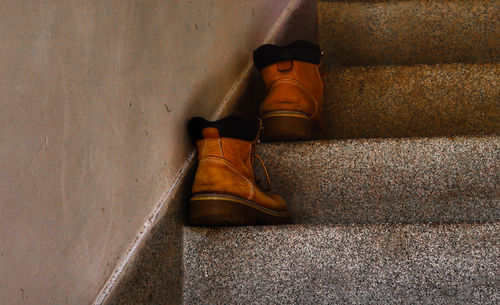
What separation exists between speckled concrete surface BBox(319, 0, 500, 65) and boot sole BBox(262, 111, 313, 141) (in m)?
0.55

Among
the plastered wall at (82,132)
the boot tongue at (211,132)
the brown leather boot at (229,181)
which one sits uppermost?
the plastered wall at (82,132)

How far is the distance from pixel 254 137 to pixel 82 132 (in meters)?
0.51

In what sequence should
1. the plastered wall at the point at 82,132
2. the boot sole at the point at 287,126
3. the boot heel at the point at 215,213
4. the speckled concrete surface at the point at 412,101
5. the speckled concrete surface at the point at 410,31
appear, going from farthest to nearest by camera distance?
1. the speckled concrete surface at the point at 410,31
2. the speckled concrete surface at the point at 412,101
3. the boot sole at the point at 287,126
4. the boot heel at the point at 215,213
5. the plastered wall at the point at 82,132

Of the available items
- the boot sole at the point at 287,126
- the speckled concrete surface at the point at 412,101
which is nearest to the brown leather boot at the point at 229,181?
the boot sole at the point at 287,126

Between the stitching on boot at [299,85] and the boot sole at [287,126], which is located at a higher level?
the stitching on boot at [299,85]

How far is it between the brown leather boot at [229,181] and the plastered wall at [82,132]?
0.19 ft

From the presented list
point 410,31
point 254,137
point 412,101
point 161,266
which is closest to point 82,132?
point 161,266

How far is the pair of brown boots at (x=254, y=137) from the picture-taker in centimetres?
113

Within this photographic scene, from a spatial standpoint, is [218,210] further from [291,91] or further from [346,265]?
[291,91]

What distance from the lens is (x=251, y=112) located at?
1651 mm

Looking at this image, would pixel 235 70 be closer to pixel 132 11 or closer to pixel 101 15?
pixel 132 11

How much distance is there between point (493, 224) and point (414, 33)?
941mm

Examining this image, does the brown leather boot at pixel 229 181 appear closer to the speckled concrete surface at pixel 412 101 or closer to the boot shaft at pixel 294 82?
the boot shaft at pixel 294 82

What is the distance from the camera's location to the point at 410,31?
1817 mm
